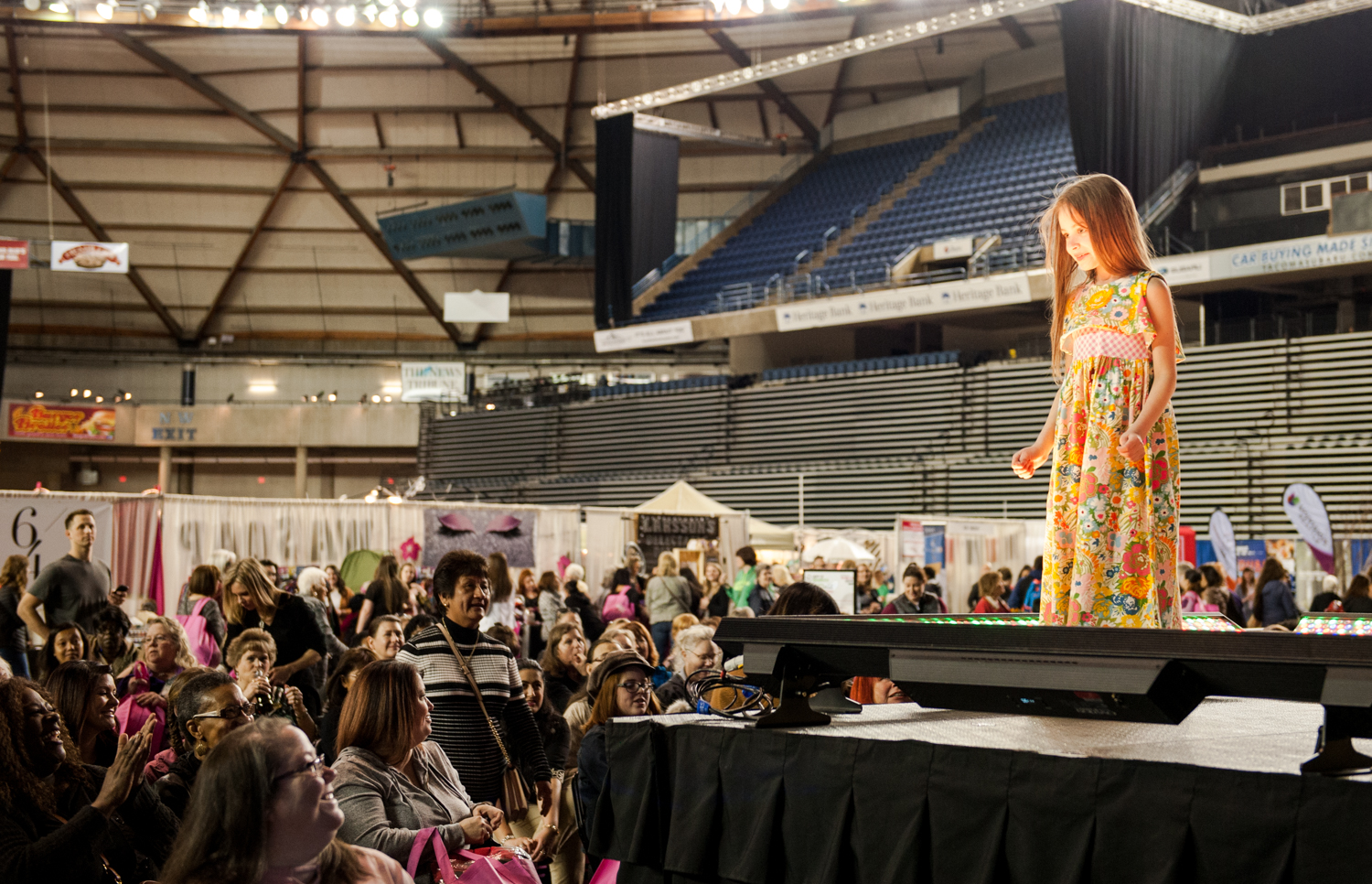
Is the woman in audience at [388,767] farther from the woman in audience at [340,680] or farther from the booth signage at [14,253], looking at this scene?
the booth signage at [14,253]

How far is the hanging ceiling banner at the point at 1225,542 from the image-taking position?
1230cm

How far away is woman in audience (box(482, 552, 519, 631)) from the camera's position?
7.80 meters

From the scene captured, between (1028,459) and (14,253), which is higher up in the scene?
(14,253)

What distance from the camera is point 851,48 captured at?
67.2ft

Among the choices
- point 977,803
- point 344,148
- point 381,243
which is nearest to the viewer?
point 977,803

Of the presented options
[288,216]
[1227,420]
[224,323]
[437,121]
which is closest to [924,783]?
[1227,420]

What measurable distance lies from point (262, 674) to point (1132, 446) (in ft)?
11.0

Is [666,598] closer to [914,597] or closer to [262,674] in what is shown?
[914,597]

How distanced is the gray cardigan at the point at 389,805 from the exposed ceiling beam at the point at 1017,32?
23.5m

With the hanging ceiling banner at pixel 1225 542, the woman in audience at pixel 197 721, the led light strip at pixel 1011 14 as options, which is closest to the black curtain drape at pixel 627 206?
the led light strip at pixel 1011 14

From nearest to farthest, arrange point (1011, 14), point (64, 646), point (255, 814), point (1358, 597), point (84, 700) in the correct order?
point (255, 814)
point (84, 700)
point (64, 646)
point (1358, 597)
point (1011, 14)

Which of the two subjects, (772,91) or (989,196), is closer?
(989,196)

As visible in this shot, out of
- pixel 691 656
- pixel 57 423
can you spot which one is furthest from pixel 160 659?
pixel 57 423

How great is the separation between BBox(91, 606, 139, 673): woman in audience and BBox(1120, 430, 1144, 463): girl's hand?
4.92m
